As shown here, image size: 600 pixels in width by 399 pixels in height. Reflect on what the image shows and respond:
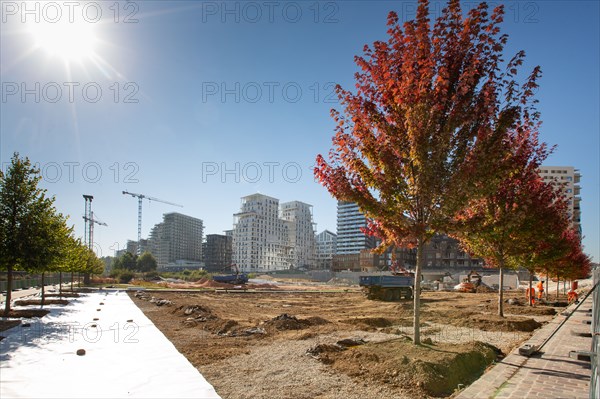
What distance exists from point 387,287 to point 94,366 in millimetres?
28881

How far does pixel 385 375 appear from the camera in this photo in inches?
303

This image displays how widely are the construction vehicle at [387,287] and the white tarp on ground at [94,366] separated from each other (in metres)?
23.9

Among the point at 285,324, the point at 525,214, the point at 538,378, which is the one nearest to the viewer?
the point at 538,378

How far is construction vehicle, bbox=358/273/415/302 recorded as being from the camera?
34.4m

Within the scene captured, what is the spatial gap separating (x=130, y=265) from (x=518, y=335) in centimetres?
12708

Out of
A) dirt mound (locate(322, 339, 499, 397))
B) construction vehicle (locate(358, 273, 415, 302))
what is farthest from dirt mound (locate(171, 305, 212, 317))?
construction vehicle (locate(358, 273, 415, 302))

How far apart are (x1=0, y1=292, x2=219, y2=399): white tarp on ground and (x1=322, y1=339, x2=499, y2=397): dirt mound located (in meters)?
3.04

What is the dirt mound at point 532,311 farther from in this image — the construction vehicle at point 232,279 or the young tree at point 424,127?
the construction vehicle at point 232,279

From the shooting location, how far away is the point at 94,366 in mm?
8688

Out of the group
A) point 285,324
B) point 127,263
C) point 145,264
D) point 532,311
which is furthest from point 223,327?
point 145,264

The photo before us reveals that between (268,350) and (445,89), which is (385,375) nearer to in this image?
(268,350)

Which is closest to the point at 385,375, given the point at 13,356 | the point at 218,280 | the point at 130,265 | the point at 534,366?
the point at 534,366

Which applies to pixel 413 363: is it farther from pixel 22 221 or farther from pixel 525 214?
pixel 22 221

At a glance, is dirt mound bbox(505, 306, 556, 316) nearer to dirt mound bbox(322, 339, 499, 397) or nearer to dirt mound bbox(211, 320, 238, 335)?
dirt mound bbox(322, 339, 499, 397)
